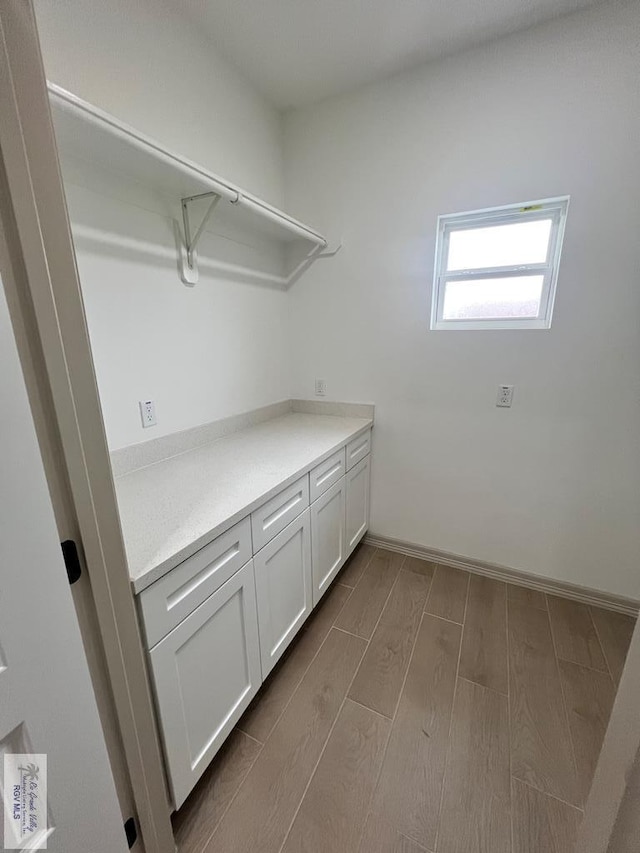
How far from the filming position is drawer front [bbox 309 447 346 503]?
152 cm

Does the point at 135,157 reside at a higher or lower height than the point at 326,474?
higher

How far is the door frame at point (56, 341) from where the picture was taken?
49 cm

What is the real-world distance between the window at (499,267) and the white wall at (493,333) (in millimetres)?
70

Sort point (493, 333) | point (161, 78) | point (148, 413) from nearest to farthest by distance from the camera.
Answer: point (161, 78) → point (148, 413) → point (493, 333)

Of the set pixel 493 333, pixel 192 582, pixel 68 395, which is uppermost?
pixel 493 333

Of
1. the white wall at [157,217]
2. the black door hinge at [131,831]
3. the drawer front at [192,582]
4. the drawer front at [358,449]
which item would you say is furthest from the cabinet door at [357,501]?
the black door hinge at [131,831]

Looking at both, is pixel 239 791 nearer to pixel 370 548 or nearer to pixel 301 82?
pixel 370 548

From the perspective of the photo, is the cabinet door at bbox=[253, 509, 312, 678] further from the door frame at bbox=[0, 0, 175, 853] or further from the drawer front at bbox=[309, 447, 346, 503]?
the door frame at bbox=[0, 0, 175, 853]

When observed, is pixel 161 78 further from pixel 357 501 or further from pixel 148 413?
pixel 357 501

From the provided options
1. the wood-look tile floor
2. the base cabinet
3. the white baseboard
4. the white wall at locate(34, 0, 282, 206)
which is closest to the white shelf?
the white wall at locate(34, 0, 282, 206)

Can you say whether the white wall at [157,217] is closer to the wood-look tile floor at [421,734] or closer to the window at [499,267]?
the window at [499,267]

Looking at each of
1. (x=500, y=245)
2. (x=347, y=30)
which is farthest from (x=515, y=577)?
(x=347, y=30)

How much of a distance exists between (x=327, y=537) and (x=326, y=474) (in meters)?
0.35

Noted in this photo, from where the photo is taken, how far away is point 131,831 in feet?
Result: 2.68
